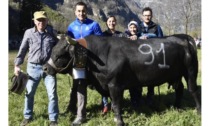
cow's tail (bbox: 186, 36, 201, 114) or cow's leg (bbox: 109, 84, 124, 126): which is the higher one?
cow's tail (bbox: 186, 36, 201, 114)

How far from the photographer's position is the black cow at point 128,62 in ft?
20.4

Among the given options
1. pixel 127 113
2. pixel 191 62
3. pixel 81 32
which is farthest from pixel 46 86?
pixel 191 62

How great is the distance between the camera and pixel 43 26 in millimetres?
6273

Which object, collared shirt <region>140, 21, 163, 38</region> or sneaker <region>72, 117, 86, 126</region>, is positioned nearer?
Result: sneaker <region>72, 117, 86, 126</region>

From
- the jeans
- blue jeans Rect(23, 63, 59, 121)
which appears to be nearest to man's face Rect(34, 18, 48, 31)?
blue jeans Rect(23, 63, 59, 121)

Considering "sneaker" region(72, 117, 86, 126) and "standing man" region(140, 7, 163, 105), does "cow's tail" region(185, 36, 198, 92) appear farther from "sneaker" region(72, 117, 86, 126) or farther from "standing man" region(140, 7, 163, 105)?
"sneaker" region(72, 117, 86, 126)

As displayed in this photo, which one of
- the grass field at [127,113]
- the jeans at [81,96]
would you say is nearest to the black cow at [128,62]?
the jeans at [81,96]

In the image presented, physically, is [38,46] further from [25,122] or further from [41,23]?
[25,122]

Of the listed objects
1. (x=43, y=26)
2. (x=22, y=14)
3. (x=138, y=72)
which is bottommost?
(x=138, y=72)

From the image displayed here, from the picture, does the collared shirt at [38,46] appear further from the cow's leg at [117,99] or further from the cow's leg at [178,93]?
the cow's leg at [178,93]

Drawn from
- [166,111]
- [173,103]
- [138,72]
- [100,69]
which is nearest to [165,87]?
[173,103]

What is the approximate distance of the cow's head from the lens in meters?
6.05
